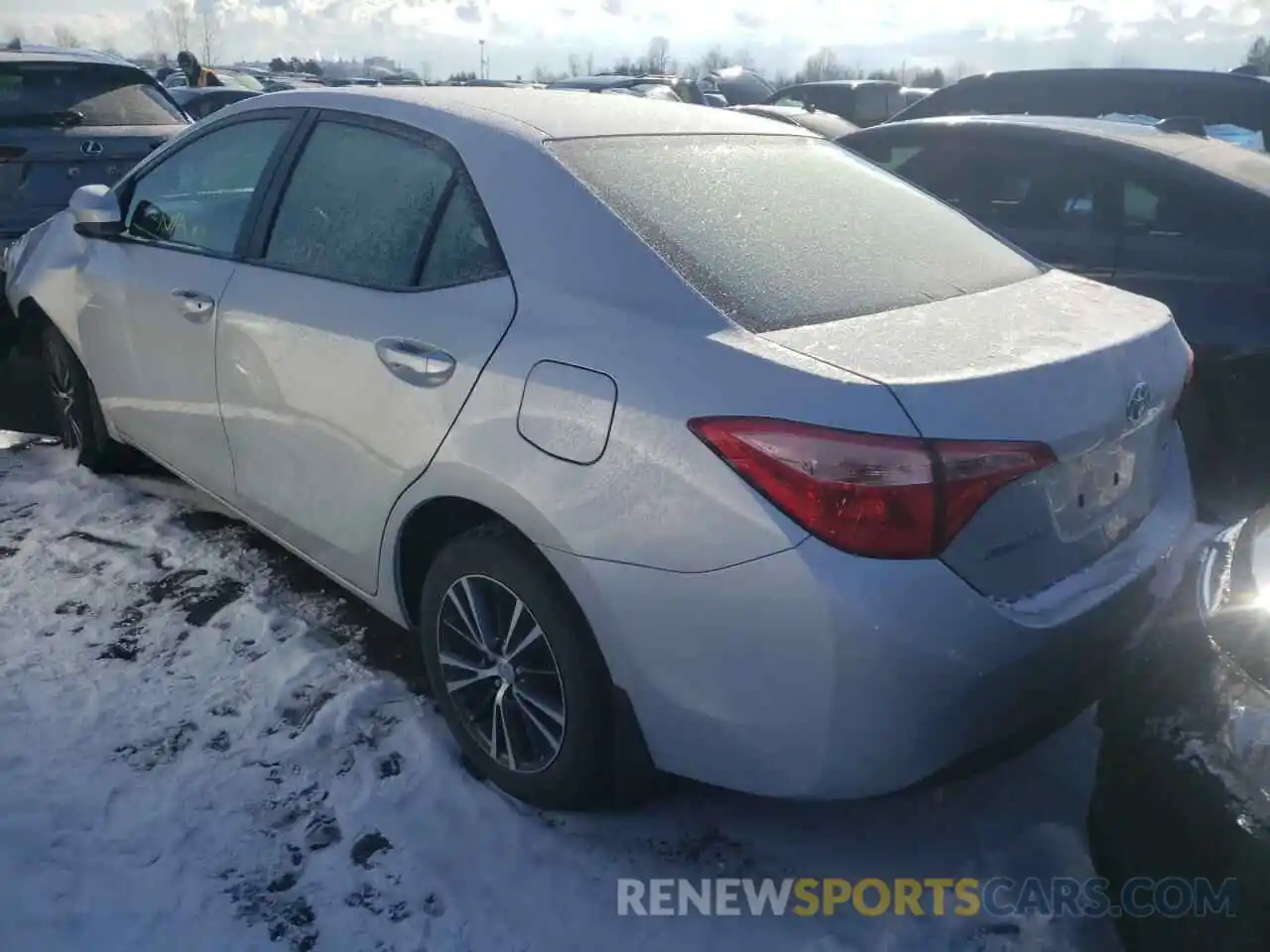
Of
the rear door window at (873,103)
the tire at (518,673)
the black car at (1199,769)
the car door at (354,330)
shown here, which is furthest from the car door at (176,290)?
the rear door window at (873,103)

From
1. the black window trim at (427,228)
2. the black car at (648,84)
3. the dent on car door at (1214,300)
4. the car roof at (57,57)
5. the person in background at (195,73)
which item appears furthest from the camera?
the black car at (648,84)

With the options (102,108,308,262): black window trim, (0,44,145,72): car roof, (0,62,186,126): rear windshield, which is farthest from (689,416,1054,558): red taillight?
(0,44,145,72): car roof

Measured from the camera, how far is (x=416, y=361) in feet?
8.85

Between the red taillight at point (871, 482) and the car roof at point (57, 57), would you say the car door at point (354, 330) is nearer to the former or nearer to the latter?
the red taillight at point (871, 482)

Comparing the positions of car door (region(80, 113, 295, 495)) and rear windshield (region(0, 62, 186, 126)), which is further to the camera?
rear windshield (region(0, 62, 186, 126))

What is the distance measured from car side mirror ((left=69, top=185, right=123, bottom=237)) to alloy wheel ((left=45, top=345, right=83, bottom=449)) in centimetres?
79

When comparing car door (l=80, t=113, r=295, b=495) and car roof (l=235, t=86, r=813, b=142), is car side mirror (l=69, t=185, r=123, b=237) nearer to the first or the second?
car door (l=80, t=113, r=295, b=495)

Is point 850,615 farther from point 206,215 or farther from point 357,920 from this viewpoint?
point 206,215

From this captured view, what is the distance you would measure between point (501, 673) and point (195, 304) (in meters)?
1.65

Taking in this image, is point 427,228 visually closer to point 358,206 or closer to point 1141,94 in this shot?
point 358,206

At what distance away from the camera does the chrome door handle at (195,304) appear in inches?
136

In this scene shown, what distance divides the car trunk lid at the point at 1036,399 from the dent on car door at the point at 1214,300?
178cm

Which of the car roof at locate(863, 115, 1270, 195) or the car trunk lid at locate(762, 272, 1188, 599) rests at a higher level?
the car roof at locate(863, 115, 1270, 195)

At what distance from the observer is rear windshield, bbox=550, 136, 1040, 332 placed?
247 cm
